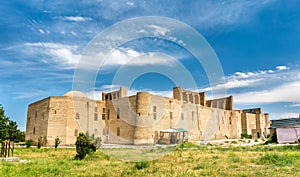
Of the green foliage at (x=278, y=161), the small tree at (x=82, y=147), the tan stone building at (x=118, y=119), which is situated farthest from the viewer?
the tan stone building at (x=118, y=119)

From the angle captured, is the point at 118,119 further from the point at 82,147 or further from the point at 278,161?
the point at 278,161

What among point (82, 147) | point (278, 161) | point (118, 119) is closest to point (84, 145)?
point (82, 147)

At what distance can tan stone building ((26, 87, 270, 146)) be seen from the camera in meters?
36.2

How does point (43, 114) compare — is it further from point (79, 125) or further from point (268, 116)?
point (268, 116)

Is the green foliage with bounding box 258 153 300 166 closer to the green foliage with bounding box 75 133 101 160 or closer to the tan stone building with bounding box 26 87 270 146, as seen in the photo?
the green foliage with bounding box 75 133 101 160

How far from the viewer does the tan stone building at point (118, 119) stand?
36.2 m

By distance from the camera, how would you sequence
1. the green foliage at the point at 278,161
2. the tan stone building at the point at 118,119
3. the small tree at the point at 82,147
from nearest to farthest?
the green foliage at the point at 278,161 < the small tree at the point at 82,147 < the tan stone building at the point at 118,119

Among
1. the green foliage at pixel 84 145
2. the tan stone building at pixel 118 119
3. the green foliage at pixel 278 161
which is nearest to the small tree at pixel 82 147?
the green foliage at pixel 84 145

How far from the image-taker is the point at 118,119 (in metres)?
Result: 40.6

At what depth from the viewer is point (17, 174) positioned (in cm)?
935

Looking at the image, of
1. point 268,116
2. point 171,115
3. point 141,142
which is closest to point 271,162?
point 141,142

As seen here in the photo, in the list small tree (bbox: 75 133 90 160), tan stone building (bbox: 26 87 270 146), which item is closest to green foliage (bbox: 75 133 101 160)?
small tree (bbox: 75 133 90 160)

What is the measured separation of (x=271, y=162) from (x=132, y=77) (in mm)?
8632

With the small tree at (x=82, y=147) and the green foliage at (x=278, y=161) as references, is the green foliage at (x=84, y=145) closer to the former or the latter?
the small tree at (x=82, y=147)
